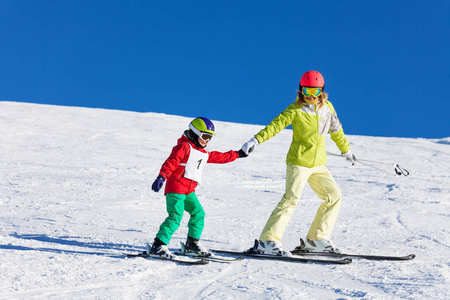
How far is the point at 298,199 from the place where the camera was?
5.24 metres

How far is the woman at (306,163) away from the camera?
203 inches

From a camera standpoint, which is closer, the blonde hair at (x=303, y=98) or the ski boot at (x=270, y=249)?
the ski boot at (x=270, y=249)

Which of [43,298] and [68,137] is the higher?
[68,137]

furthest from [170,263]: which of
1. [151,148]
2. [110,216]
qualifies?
[151,148]

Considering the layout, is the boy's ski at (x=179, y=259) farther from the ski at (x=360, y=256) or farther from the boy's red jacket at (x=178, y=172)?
the ski at (x=360, y=256)

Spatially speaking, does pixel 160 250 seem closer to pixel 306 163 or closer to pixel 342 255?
pixel 306 163

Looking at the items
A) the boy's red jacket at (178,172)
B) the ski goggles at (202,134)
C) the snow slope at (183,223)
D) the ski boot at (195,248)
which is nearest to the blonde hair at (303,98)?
the ski goggles at (202,134)

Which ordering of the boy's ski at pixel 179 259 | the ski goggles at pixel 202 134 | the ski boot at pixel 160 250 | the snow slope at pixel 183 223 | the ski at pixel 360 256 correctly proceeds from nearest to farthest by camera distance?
the snow slope at pixel 183 223 → the boy's ski at pixel 179 259 → the ski boot at pixel 160 250 → the ski goggles at pixel 202 134 → the ski at pixel 360 256

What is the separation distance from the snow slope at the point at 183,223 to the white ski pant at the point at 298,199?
48 centimetres

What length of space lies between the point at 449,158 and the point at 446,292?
45.2 feet

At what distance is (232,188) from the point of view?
33.8 feet

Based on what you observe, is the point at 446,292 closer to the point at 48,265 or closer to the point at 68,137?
the point at 48,265

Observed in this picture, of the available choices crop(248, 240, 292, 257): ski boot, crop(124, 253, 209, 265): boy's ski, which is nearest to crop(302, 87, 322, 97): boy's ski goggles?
crop(248, 240, 292, 257): ski boot

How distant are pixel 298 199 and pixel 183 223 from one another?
242 centimetres
